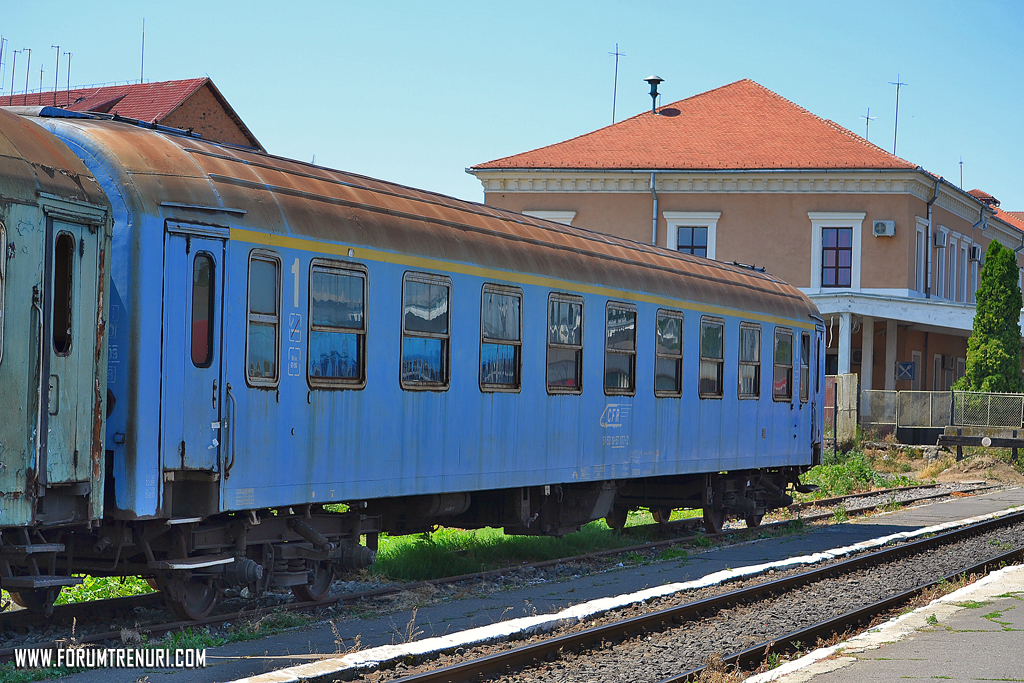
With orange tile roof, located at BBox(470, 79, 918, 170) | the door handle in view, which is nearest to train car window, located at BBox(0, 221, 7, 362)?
the door handle

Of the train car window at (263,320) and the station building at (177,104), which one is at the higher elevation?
the station building at (177,104)

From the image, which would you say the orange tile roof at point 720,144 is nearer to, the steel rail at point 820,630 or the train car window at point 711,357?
the train car window at point 711,357

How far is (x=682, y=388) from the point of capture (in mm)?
14812

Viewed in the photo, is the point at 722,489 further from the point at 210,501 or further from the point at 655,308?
the point at 210,501

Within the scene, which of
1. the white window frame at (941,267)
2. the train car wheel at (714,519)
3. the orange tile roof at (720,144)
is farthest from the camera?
the white window frame at (941,267)

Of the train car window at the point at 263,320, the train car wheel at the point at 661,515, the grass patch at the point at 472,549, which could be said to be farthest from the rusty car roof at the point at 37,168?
the train car wheel at the point at 661,515

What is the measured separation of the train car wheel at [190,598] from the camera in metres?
8.55

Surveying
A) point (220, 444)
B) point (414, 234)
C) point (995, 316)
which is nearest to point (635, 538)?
point (414, 234)

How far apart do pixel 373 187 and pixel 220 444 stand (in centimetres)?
304

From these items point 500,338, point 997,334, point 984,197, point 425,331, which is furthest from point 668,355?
point 984,197

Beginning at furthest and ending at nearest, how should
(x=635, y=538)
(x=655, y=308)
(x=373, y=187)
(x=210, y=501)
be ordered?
(x=635, y=538) < (x=655, y=308) < (x=373, y=187) < (x=210, y=501)

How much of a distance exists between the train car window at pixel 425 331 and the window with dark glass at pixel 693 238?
28844mm

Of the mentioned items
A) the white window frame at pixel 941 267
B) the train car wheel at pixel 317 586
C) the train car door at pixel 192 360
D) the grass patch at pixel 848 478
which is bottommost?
the grass patch at pixel 848 478

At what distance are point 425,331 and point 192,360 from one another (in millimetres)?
2684
